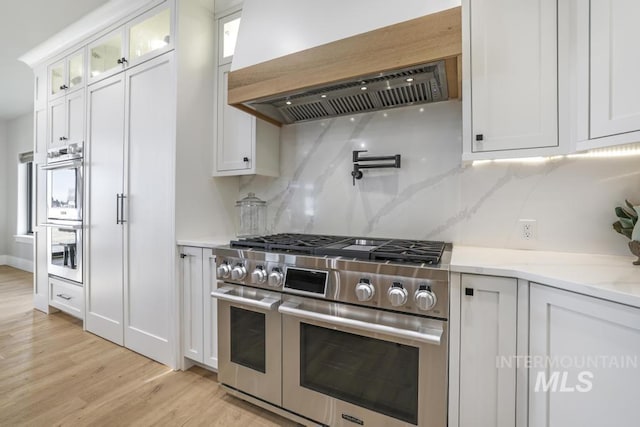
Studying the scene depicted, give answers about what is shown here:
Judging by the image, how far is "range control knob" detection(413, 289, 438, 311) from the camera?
3.73 feet

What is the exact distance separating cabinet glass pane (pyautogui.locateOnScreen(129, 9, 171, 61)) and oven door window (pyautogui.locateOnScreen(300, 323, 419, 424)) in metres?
2.31

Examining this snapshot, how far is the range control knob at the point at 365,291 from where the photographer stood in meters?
1.24

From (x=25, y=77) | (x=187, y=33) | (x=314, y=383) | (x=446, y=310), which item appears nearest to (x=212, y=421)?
(x=314, y=383)

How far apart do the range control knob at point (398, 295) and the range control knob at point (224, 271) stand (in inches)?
37.3

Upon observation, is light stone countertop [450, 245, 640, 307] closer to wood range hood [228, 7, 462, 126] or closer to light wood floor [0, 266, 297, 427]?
wood range hood [228, 7, 462, 126]

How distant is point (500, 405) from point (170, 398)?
177cm

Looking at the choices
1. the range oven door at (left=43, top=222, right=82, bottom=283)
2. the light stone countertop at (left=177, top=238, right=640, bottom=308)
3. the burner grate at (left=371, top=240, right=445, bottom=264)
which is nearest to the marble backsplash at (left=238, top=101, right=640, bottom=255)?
the light stone countertop at (left=177, top=238, right=640, bottom=308)

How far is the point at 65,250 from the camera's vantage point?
9.26ft

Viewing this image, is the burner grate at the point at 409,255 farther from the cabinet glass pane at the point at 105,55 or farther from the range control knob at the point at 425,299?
the cabinet glass pane at the point at 105,55

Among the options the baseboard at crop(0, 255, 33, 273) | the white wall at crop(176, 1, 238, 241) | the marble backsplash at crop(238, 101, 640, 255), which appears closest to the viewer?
the marble backsplash at crop(238, 101, 640, 255)

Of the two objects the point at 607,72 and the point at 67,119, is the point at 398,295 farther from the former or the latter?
the point at 67,119

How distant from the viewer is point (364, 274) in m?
1.26

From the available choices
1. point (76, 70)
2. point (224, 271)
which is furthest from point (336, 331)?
point (76, 70)

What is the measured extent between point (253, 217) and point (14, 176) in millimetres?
5842
